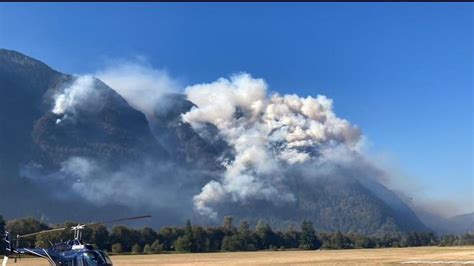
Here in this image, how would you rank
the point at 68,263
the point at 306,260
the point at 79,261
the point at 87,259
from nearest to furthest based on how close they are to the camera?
the point at 87,259 → the point at 79,261 → the point at 68,263 → the point at 306,260

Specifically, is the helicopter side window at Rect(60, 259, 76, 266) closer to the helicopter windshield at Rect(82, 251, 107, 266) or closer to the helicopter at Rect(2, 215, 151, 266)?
the helicopter at Rect(2, 215, 151, 266)

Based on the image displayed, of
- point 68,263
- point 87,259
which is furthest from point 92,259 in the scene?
point 68,263

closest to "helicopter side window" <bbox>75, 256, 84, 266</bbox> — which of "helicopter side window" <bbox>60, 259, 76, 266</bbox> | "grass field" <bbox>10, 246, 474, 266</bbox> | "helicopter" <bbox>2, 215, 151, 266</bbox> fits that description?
"helicopter" <bbox>2, 215, 151, 266</bbox>

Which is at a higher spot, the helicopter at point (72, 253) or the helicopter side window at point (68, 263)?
the helicopter at point (72, 253)

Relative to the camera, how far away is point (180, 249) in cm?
18575

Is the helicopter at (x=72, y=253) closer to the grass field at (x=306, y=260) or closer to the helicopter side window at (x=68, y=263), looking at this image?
the helicopter side window at (x=68, y=263)

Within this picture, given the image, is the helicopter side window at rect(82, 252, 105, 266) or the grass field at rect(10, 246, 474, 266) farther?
the grass field at rect(10, 246, 474, 266)

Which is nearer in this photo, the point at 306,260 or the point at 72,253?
the point at 72,253

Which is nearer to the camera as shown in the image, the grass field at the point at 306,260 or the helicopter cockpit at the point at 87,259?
the helicopter cockpit at the point at 87,259

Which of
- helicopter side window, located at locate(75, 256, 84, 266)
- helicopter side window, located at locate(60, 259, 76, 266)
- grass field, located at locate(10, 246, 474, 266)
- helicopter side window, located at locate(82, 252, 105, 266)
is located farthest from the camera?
grass field, located at locate(10, 246, 474, 266)

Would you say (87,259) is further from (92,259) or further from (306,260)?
(306,260)

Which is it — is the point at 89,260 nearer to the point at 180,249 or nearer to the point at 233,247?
the point at 180,249

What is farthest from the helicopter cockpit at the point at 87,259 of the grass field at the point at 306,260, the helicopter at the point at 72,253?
the grass field at the point at 306,260

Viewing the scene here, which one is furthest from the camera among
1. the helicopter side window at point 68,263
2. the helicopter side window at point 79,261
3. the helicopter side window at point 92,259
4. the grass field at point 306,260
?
the grass field at point 306,260
